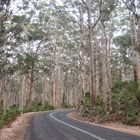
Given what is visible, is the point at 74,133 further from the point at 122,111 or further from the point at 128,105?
the point at 128,105

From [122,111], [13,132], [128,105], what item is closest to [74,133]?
[13,132]

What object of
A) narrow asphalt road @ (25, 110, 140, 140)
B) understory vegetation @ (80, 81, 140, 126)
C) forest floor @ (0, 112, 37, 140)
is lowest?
forest floor @ (0, 112, 37, 140)

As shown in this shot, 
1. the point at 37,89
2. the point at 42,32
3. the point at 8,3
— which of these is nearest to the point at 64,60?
the point at 42,32

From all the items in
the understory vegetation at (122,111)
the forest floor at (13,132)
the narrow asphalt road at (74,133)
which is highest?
the understory vegetation at (122,111)

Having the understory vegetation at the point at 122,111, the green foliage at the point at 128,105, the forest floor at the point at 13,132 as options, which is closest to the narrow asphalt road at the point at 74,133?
the forest floor at the point at 13,132

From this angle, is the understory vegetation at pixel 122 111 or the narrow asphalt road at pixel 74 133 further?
the understory vegetation at pixel 122 111

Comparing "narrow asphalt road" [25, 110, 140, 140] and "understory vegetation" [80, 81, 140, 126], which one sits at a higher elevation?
"understory vegetation" [80, 81, 140, 126]

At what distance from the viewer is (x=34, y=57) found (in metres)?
44.9

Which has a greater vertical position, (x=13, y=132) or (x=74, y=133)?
(x=74, y=133)

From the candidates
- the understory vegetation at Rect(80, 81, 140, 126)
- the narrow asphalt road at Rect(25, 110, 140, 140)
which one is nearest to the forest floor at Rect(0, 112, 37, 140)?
the narrow asphalt road at Rect(25, 110, 140, 140)

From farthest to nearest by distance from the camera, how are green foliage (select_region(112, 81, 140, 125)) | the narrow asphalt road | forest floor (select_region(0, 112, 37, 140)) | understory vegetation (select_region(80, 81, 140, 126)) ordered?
1. understory vegetation (select_region(80, 81, 140, 126))
2. green foliage (select_region(112, 81, 140, 125))
3. forest floor (select_region(0, 112, 37, 140))
4. the narrow asphalt road

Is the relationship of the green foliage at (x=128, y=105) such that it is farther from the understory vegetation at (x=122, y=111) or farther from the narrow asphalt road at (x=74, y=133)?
the narrow asphalt road at (x=74, y=133)

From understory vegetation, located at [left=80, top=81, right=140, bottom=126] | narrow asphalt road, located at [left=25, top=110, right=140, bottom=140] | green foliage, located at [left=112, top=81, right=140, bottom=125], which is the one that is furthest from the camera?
understory vegetation, located at [left=80, top=81, right=140, bottom=126]

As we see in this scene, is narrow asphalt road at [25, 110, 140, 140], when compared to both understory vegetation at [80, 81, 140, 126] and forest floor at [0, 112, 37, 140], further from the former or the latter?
understory vegetation at [80, 81, 140, 126]
